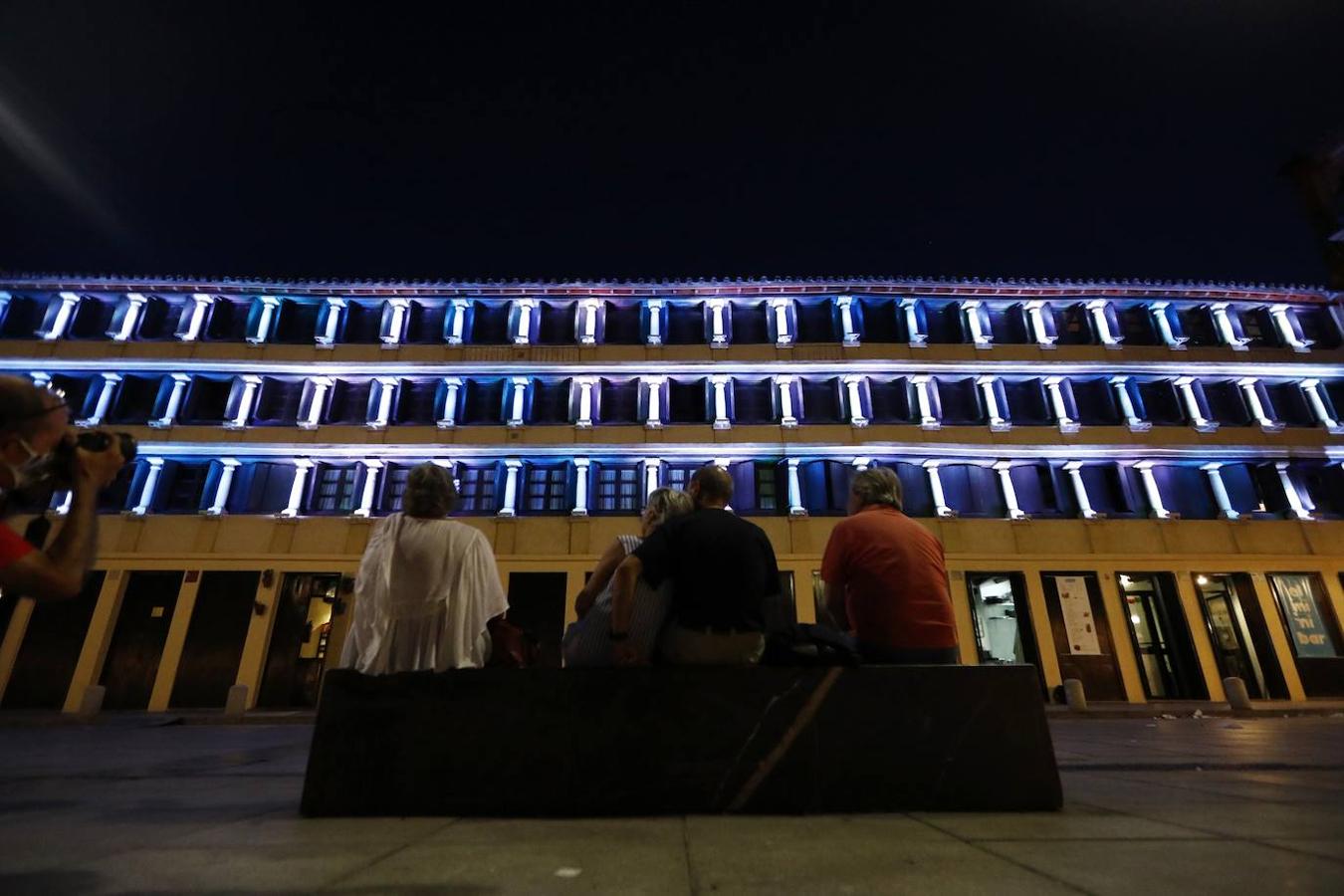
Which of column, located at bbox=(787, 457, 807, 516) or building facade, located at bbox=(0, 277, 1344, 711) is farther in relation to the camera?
column, located at bbox=(787, 457, 807, 516)

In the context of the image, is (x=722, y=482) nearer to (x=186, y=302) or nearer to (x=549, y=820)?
(x=549, y=820)

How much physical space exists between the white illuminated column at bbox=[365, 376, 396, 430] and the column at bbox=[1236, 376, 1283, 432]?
89.3ft

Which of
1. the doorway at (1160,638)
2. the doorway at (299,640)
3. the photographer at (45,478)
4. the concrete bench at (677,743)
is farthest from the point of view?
the doorway at (1160,638)

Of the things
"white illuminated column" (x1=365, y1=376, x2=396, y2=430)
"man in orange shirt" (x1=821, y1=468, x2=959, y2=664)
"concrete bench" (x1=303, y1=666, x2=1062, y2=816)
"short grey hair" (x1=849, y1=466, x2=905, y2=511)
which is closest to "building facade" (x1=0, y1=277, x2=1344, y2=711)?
"white illuminated column" (x1=365, y1=376, x2=396, y2=430)

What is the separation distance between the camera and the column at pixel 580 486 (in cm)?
1841

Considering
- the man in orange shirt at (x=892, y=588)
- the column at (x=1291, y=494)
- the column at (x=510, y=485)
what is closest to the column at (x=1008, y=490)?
the column at (x=1291, y=494)

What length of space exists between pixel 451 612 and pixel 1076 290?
23.5 m

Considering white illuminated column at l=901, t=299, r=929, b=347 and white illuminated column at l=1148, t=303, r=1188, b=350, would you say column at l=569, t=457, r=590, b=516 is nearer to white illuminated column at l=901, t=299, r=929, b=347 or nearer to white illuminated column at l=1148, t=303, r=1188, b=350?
white illuminated column at l=901, t=299, r=929, b=347

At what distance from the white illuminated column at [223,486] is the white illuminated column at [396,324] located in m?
5.67

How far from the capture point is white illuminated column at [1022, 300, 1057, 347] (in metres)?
20.4

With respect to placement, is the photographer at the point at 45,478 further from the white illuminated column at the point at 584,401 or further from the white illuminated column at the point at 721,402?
the white illuminated column at the point at 721,402

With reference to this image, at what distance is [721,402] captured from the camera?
64.9 ft

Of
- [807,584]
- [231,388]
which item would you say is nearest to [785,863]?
[807,584]

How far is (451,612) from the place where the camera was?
3.56m
